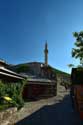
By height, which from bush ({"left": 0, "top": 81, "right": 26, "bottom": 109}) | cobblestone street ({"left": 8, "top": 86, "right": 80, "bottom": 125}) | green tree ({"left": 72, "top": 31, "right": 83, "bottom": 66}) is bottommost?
cobblestone street ({"left": 8, "top": 86, "right": 80, "bottom": 125})

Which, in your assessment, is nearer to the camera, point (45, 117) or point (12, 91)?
point (45, 117)

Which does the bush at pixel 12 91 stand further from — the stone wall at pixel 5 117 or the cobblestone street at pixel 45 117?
the stone wall at pixel 5 117

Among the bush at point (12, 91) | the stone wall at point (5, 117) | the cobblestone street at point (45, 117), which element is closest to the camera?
the stone wall at point (5, 117)

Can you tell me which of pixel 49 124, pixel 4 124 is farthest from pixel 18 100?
pixel 4 124

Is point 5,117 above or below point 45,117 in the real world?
above

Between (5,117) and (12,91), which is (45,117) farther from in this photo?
(5,117)

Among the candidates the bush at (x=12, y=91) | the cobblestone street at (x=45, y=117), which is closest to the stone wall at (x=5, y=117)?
the cobblestone street at (x=45, y=117)

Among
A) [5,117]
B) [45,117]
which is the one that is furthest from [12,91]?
[5,117]

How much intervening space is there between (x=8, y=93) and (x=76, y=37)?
10243mm

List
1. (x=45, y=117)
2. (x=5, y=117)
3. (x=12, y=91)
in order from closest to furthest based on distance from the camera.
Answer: (x=5, y=117), (x=45, y=117), (x=12, y=91)

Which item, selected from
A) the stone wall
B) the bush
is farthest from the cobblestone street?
the bush

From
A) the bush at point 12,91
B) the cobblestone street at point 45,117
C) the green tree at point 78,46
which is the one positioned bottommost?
the cobblestone street at point 45,117

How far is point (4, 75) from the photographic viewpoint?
60.1ft

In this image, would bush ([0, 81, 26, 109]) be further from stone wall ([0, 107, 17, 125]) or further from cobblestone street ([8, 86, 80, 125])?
stone wall ([0, 107, 17, 125])
